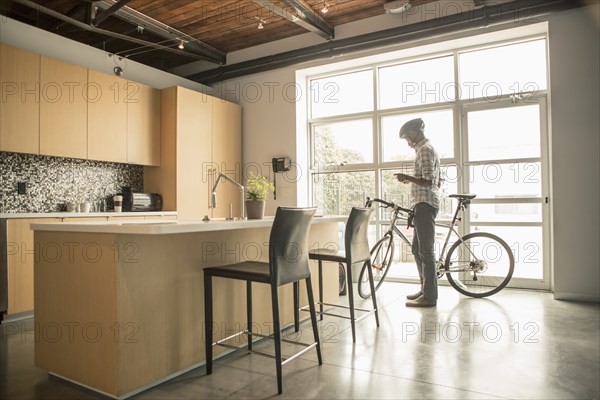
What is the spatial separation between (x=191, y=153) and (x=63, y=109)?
Result: 1553mm

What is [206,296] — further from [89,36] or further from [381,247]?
[89,36]

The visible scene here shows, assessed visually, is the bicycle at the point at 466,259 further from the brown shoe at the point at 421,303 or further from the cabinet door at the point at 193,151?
the cabinet door at the point at 193,151

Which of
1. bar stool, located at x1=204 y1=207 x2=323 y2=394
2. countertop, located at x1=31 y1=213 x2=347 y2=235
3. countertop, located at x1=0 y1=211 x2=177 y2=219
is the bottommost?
bar stool, located at x1=204 y1=207 x2=323 y2=394

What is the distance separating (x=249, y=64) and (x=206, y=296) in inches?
169

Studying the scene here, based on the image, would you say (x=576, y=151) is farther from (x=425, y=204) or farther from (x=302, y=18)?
(x=302, y=18)

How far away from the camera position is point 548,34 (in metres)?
4.19

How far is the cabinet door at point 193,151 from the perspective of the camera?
5219mm

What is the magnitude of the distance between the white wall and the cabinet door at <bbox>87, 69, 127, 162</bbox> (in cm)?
464

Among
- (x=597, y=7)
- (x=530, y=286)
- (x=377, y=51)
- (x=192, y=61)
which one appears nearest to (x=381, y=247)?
(x=530, y=286)

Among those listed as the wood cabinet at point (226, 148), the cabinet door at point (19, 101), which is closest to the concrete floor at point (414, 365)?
the cabinet door at point (19, 101)

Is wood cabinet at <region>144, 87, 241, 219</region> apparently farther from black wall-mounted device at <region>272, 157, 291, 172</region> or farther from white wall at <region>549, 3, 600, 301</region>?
white wall at <region>549, 3, 600, 301</region>

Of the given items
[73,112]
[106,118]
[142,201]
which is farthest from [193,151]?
[73,112]

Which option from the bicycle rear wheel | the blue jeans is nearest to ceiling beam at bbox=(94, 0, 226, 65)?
the bicycle rear wheel

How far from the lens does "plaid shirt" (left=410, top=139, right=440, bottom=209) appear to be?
3.80 m
